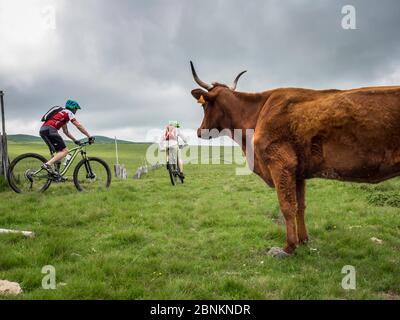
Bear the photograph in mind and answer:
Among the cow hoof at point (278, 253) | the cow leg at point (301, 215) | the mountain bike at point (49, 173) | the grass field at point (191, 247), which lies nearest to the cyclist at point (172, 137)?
the mountain bike at point (49, 173)

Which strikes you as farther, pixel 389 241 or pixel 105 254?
pixel 389 241

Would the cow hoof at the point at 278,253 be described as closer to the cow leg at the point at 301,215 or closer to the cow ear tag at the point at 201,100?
the cow leg at the point at 301,215

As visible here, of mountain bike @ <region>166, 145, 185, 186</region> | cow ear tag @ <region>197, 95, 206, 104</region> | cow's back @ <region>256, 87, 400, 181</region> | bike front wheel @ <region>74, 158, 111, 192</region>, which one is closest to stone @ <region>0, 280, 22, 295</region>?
cow's back @ <region>256, 87, 400, 181</region>

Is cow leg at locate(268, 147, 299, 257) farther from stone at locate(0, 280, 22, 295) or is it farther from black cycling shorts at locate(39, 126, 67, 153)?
black cycling shorts at locate(39, 126, 67, 153)

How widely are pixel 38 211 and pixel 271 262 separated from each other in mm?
6150

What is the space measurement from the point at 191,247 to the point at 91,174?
684 cm

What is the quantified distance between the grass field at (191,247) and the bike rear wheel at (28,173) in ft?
1.46

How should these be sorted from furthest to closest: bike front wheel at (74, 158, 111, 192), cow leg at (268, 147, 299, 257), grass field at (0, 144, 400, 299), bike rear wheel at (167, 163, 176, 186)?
1. bike rear wheel at (167, 163, 176, 186)
2. bike front wheel at (74, 158, 111, 192)
3. cow leg at (268, 147, 299, 257)
4. grass field at (0, 144, 400, 299)

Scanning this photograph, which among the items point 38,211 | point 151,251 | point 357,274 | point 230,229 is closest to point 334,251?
point 357,274

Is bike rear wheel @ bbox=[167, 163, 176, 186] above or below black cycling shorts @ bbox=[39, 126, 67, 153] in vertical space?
below

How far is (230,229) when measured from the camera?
8.16 metres

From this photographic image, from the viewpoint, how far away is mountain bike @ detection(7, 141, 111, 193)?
11.8m

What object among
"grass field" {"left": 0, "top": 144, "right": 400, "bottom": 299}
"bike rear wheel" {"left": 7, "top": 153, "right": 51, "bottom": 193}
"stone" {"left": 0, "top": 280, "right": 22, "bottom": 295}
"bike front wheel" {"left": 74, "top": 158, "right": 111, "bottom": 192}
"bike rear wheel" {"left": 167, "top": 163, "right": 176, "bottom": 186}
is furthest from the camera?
"bike rear wheel" {"left": 167, "top": 163, "right": 176, "bottom": 186}
